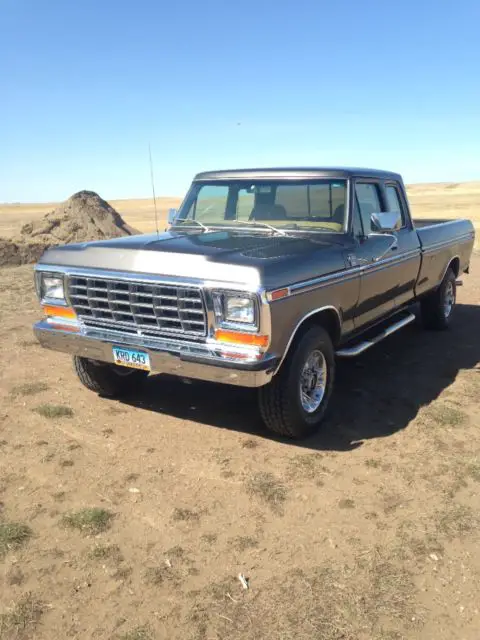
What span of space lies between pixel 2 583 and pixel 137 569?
0.66 meters

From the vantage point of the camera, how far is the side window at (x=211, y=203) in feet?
17.9

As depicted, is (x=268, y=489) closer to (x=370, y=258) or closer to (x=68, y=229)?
(x=370, y=258)

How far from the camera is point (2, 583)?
2814 millimetres

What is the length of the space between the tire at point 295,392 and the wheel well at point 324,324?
43mm

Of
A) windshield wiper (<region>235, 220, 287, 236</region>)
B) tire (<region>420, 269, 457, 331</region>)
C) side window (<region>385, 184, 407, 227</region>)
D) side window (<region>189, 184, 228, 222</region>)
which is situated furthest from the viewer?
tire (<region>420, 269, 457, 331</region>)

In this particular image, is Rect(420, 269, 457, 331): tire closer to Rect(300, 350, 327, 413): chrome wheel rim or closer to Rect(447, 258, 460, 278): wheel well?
Rect(447, 258, 460, 278): wheel well

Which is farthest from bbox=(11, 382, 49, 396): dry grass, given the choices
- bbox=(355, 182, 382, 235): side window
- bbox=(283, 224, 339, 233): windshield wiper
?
bbox=(355, 182, 382, 235): side window

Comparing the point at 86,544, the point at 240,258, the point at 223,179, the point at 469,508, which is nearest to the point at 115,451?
the point at 86,544

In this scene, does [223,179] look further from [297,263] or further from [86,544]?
[86,544]

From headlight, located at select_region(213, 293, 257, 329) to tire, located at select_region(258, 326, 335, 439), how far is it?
0.53 m

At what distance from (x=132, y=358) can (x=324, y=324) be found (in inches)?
61.3

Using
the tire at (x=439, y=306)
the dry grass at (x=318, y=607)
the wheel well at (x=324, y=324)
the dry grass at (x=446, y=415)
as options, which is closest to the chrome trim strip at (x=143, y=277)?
the wheel well at (x=324, y=324)

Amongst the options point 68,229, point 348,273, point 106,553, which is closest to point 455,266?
point 348,273

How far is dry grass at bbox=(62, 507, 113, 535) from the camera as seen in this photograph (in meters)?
3.28
